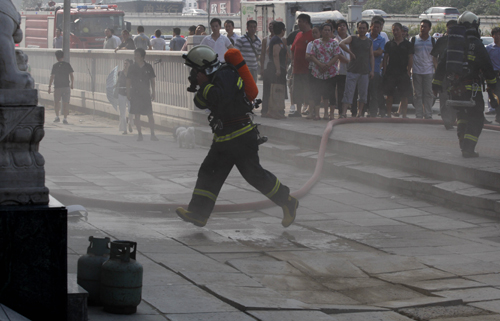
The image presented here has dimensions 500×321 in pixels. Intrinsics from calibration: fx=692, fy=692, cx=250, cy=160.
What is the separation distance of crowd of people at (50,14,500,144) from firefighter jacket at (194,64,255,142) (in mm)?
5681

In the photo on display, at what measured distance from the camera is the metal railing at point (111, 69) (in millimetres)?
14781

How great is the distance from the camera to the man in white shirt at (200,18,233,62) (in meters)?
13.1

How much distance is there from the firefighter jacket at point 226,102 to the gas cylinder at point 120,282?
105 inches

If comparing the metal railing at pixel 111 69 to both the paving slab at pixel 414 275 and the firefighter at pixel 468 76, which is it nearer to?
the firefighter at pixel 468 76

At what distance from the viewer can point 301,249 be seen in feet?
20.0

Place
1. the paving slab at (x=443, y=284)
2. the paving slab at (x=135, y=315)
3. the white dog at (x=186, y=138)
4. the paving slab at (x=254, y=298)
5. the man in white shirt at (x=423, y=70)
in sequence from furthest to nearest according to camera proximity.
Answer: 1. the man in white shirt at (x=423, y=70)
2. the white dog at (x=186, y=138)
3. the paving slab at (x=443, y=284)
4. the paving slab at (x=254, y=298)
5. the paving slab at (x=135, y=315)

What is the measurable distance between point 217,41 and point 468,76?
580 centimetres

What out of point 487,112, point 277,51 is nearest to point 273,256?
point 277,51

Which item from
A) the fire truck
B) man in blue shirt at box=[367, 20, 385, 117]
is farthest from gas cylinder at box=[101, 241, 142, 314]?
the fire truck

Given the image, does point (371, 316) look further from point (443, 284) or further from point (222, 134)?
point (222, 134)

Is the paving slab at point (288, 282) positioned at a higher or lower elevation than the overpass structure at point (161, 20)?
lower

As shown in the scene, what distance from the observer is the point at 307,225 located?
705cm

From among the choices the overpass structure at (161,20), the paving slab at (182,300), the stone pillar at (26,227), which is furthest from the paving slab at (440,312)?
the overpass structure at (161,20)

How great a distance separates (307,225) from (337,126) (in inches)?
183
